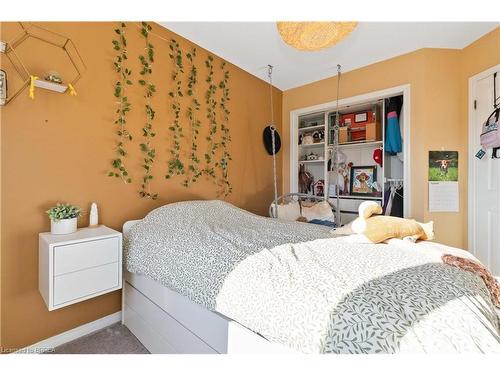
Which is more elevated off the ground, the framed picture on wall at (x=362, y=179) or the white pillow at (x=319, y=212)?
the framed picture on wall at (x=362, y=179)

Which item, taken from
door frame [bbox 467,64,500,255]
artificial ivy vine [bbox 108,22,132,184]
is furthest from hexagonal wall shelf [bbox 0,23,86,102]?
door frame [bbox 467,64,500,255]

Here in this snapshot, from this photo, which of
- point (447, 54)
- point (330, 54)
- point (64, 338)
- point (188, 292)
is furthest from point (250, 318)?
point (447, 54)

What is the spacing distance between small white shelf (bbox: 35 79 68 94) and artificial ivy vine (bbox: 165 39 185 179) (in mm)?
822

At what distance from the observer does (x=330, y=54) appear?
249 centimetres

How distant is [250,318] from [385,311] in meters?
0.46

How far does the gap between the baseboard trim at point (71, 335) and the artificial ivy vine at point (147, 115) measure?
3.20 ft

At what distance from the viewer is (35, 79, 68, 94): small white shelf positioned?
1.45m

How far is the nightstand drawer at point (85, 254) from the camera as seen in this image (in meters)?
1.32

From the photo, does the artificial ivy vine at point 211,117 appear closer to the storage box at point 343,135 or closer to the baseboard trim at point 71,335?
the baseboard trim at point 71,335

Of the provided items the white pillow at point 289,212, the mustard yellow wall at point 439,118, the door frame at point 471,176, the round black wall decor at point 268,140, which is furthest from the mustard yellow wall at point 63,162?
the door frame at point 471,176

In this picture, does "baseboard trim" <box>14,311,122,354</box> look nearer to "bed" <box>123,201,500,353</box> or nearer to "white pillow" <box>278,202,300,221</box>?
"bed" <box>123,201,500,353</box>

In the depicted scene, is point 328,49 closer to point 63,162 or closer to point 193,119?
point 193,119

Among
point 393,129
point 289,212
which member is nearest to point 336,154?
point 393,129

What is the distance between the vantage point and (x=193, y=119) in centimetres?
240
